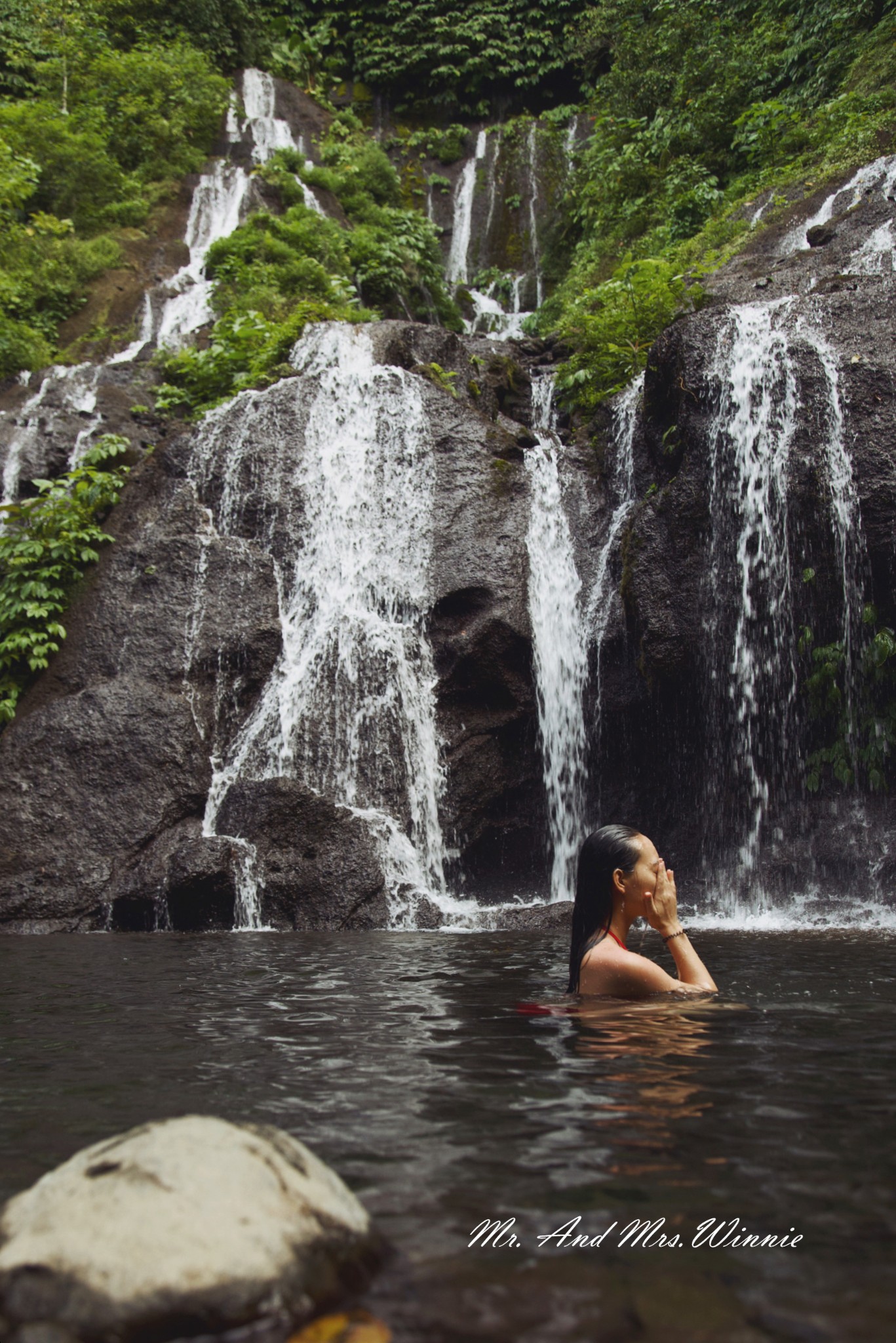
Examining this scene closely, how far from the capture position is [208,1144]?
79.0 inches

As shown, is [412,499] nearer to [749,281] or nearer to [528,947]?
[749,281]

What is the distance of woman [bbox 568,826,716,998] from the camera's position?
425 cm

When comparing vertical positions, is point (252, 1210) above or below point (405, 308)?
below

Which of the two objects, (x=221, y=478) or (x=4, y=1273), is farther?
(x=221, y=478)

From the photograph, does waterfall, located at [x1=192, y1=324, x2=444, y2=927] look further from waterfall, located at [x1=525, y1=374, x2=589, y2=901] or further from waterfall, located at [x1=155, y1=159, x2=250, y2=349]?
waterfall, located at [x1=155, y1=159, x2=250, y2=349]

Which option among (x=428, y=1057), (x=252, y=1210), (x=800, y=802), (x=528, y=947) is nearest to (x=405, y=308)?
(x=800, y=802)

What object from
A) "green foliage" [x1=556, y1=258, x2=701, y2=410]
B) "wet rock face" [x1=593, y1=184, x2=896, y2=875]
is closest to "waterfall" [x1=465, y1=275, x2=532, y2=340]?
"green foliage" [x1=556, y1=258, x2=701, y2=410]

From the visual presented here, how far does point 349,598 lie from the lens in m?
12.4

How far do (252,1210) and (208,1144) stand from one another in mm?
211

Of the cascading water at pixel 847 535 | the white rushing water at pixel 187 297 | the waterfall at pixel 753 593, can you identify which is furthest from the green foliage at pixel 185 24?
the cascading water at pixel 847 535

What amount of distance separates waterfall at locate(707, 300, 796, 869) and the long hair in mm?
6716

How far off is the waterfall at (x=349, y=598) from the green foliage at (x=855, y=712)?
14.4ft

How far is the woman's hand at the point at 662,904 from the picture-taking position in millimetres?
4258

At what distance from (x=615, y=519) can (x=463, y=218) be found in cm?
2019
